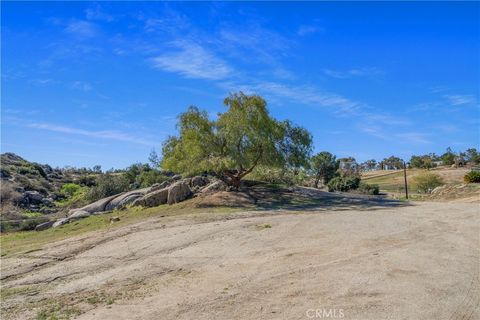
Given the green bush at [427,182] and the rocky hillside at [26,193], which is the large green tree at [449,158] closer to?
the green bush at [427,182]

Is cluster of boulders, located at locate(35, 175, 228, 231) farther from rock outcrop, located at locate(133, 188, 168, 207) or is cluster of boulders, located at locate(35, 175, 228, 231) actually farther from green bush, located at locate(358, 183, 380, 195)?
green bush, located at locate(358, 183, 380, 195)

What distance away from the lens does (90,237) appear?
19.2 m

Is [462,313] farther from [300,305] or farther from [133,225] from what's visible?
[133,225]

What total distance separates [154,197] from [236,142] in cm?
644

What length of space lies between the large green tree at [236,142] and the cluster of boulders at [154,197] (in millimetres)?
1228

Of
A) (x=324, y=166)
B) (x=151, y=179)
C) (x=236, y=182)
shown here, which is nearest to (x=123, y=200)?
(x=236, y=182)

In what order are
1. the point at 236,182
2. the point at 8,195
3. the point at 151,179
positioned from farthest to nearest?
1. the point at 8,195
2. the point at 151,179
3. the point at 236,182

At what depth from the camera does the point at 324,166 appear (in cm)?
6028

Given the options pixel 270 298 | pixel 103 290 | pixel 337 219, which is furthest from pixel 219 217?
pixel 270 298

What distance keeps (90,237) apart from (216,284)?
10726 millimetres

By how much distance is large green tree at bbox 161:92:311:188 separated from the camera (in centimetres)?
2805

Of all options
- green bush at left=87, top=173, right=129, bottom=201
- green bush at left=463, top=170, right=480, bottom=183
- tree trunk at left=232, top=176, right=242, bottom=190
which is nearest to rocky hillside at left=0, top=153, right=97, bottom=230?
green bush at left=87, top=173, right=129, bottom=201

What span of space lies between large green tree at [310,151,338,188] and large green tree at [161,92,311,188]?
29390mm

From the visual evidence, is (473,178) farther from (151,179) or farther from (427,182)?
(151,179)
